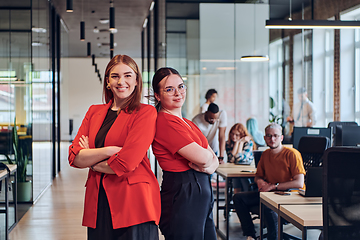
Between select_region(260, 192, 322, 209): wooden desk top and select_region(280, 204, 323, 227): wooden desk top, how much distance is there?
0.28 feet

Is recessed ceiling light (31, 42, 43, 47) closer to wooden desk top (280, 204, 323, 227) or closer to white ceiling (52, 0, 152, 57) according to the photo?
white ceiling (52, 0, 152, 57)

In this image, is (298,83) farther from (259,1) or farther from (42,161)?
(42,161)

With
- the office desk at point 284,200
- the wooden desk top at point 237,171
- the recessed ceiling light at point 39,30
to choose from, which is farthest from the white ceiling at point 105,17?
the office desk at point 284,200

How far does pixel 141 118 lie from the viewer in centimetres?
168

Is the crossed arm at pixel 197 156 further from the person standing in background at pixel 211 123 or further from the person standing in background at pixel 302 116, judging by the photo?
the person standing in background at pixel 302 116

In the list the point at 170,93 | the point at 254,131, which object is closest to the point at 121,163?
the point at 170,93

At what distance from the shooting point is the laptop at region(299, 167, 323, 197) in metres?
2.66

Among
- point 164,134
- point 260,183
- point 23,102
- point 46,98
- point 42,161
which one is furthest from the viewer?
point 46,98

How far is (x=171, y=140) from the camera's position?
178cm

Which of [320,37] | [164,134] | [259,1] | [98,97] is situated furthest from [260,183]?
[98,97]

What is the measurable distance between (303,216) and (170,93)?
1069mm

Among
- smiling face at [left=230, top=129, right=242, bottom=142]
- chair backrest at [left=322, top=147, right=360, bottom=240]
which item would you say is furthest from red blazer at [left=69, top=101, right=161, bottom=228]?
smiling face at [left=230, top=129, right=242, bottom=142]

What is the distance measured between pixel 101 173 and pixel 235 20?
21.8 ft

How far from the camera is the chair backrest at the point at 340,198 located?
1.72 metres
